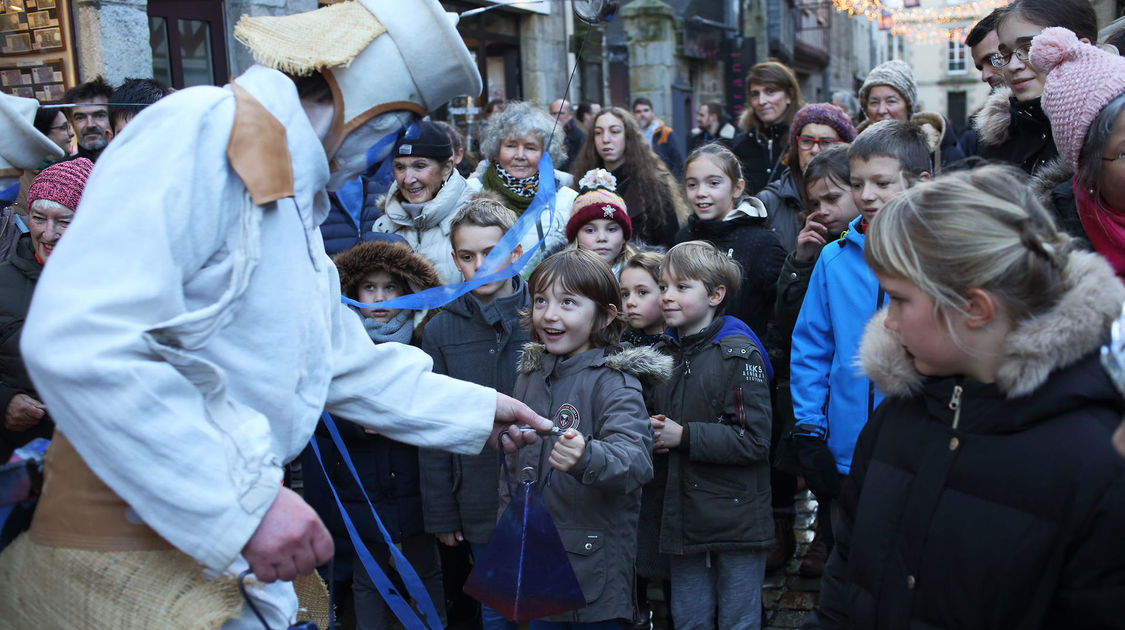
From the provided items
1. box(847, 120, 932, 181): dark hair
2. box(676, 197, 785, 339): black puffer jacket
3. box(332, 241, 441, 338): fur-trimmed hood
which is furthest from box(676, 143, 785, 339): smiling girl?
box(332, 241, 441, 338): fur-trimmed hood

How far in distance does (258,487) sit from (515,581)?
4.51ft

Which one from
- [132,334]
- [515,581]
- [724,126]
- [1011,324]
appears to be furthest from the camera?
[724,126]

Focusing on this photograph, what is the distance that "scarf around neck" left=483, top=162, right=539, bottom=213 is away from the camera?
533 centimetres

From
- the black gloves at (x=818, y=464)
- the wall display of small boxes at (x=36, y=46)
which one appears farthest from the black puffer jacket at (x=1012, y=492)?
the wall display of small boxes at (x=36, y=46)

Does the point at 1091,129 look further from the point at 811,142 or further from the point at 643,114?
the point at 643,114

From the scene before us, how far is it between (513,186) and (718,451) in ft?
7.61

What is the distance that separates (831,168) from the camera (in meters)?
4.32

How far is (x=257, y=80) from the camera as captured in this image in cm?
193

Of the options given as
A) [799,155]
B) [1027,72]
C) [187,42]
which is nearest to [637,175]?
[799,155]

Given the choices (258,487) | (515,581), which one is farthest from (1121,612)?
(515,581)

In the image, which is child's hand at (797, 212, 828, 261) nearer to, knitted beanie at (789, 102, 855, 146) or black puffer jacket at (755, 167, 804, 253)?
black puffer jacket at (755, 167, 804, 253)

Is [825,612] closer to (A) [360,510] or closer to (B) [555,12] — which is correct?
(A) [360,510]

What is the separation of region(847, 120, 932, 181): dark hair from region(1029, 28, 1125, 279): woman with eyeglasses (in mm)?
710

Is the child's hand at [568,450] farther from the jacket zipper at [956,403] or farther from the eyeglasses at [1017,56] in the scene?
the eyeglasses at [1017,56]
